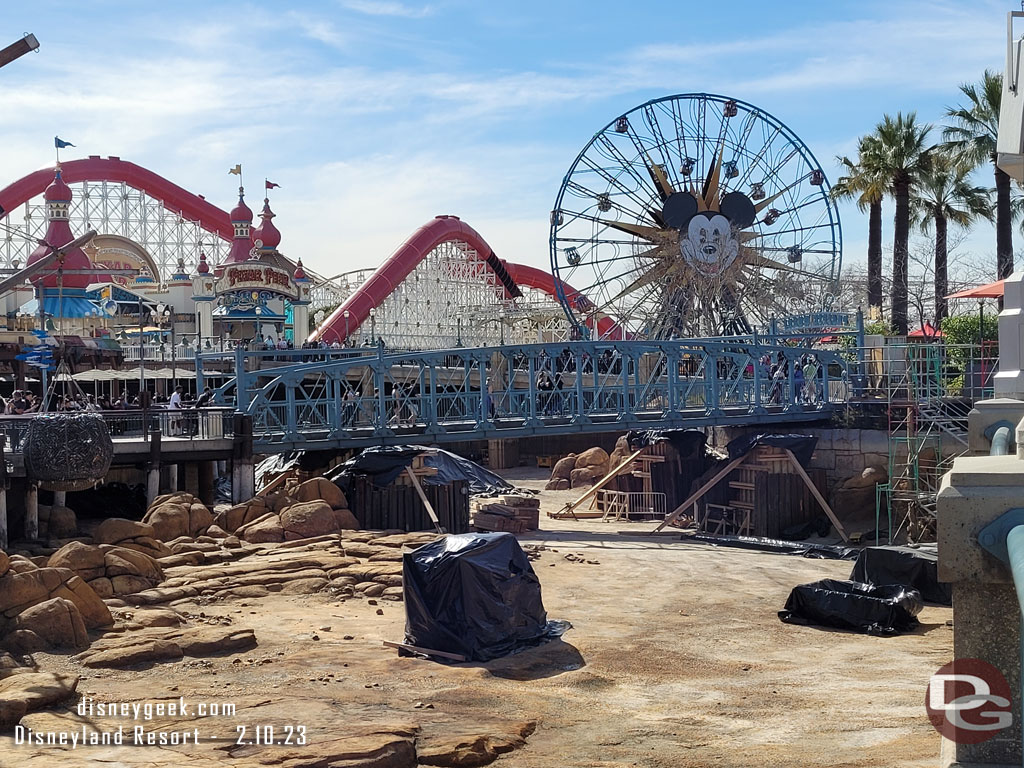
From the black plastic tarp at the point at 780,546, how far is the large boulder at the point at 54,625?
16.4m

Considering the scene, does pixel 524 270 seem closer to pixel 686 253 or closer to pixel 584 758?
pixel 686 253

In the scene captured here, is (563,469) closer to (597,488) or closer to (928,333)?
(597,488)

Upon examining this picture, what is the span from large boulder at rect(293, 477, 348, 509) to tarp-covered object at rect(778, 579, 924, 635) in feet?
35.8

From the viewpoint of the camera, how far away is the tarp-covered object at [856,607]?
17938 millimetres

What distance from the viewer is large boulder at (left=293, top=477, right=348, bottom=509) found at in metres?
26.5

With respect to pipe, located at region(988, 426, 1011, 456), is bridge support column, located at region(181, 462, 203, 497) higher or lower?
lower

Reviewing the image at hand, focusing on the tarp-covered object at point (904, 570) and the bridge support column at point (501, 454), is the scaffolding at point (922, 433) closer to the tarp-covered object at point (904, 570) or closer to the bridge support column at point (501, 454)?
the tarp-covered object at point (904, 570)

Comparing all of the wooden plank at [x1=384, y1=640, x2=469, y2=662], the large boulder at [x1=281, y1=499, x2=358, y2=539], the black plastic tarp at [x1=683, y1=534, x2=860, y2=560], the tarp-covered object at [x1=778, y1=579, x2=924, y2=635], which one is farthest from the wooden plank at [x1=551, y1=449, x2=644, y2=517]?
the wooden plank at [x1=384, y1=640, x2=469, y2=662]

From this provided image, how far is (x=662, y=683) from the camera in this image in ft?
49.0

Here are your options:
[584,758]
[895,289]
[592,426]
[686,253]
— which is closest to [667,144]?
[686,253]

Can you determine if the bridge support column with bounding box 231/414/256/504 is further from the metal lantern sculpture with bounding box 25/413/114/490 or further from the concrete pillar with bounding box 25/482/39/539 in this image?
the concrete pillar with bounding box 25/482/39/539

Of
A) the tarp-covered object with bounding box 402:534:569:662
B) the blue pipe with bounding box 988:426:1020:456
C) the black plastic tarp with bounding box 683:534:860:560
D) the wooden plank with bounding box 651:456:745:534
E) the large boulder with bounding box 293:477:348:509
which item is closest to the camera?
the blue pipe with bounding box 988:426:1020:456

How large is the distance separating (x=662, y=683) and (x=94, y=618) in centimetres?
783

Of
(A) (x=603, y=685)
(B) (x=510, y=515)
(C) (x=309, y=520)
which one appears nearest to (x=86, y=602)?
(A) (x=603, y=685)
